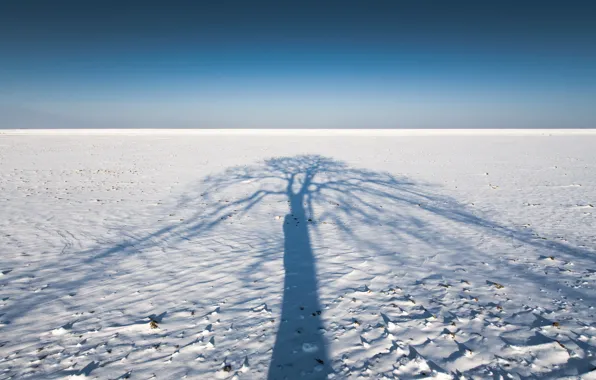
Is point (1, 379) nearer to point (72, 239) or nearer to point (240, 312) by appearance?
point (240, 312)

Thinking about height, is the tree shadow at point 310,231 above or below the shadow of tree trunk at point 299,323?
above

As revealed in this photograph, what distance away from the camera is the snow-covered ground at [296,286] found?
3982mm

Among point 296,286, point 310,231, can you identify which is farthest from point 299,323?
point 310,231

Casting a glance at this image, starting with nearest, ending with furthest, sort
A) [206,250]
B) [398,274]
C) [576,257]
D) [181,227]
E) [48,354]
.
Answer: [48,354], [398,274], [576,257], [206,250], [181,227]

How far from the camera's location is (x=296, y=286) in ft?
19.3

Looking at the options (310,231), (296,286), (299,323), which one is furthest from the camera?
(310,231)

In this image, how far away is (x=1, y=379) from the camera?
3740mm

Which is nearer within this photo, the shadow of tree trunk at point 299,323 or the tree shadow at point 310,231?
the shadow of tree trunk at point 299,323

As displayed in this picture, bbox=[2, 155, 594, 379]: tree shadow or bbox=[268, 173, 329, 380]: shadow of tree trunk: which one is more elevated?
bbox=[2, 155, 594, 379]: tree shadow

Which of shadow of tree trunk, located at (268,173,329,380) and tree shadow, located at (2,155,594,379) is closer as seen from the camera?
shadow of tree trunk, located at (268,173,329,380)

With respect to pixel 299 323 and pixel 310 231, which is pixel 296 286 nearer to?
pixel 299 323

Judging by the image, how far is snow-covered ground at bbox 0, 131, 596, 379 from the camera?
3.98m

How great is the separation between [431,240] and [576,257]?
10.5ft

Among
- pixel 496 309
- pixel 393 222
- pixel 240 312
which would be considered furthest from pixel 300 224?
pixel 496 309
